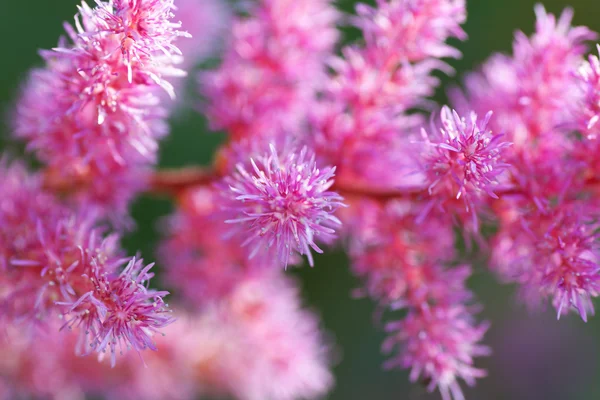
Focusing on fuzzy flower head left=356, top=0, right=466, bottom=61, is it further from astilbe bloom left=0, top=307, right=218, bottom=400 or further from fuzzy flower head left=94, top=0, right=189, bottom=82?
astilbe bloom left=0, top=307, right=218, bottom=400

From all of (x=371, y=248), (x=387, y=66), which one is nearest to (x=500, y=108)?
(x=387, y=66)

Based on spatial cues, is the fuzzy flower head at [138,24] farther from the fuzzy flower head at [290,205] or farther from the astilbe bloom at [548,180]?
the astilbe bloom at [548,180]

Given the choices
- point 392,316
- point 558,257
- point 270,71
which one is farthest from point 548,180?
point 392,316

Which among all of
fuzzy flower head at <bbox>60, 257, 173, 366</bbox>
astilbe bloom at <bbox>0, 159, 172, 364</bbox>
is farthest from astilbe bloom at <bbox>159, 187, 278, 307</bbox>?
fuzzy flower head at <bbox>60, 257, 173, 366</bbox>

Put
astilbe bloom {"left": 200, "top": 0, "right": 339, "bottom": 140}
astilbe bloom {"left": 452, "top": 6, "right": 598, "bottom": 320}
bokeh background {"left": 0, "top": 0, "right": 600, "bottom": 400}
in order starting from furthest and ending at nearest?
bokeh background {"left": 0, "top": 0, "right": 600, "bottom": 400} < astilbe bloom {"left": 200, "top": 0, "right": 339, "bottom": 140} < astilbe bloom {"left": 452, "top": 6, "right": 598, "bottom": 320}

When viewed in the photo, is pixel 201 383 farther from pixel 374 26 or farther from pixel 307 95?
pixel 374 26

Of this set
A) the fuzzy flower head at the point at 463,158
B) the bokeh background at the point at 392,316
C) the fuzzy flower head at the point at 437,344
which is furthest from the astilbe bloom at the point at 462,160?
the bokeh background at the point at 392,316
